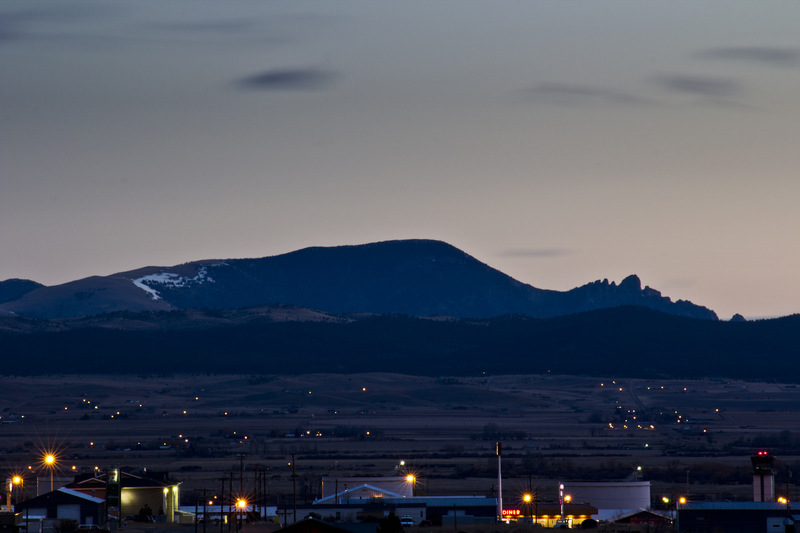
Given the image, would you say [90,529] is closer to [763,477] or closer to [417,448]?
[763,477]

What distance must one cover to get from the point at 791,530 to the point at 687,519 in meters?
5.13

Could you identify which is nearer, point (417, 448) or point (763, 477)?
point (763, 477)

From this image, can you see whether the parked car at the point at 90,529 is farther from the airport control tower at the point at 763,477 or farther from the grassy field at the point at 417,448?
the airport control tower at the point at 763,477

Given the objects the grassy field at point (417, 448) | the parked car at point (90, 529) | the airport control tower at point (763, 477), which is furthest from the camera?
the grassy field at point (417, 448)

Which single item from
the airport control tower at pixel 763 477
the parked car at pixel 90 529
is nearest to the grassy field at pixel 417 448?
the airport control tower at pixel 763 477

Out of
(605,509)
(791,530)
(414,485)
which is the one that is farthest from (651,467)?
(791,530)

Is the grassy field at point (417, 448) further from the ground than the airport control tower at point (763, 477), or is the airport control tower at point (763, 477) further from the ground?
the airport control tower at point (763, 477)

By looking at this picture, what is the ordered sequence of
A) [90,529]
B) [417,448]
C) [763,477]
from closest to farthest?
[90,529] → [763,477] → [417,448]

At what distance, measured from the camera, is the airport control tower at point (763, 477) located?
6988 centimetres

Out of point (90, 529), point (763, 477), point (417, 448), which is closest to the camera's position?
point (90, 529)

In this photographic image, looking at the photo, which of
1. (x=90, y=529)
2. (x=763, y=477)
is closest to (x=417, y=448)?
(x=763, y=477)

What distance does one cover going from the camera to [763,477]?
231ft

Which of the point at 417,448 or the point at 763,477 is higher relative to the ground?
the point at 763,477

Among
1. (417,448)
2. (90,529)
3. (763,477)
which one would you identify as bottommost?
(417,448)
